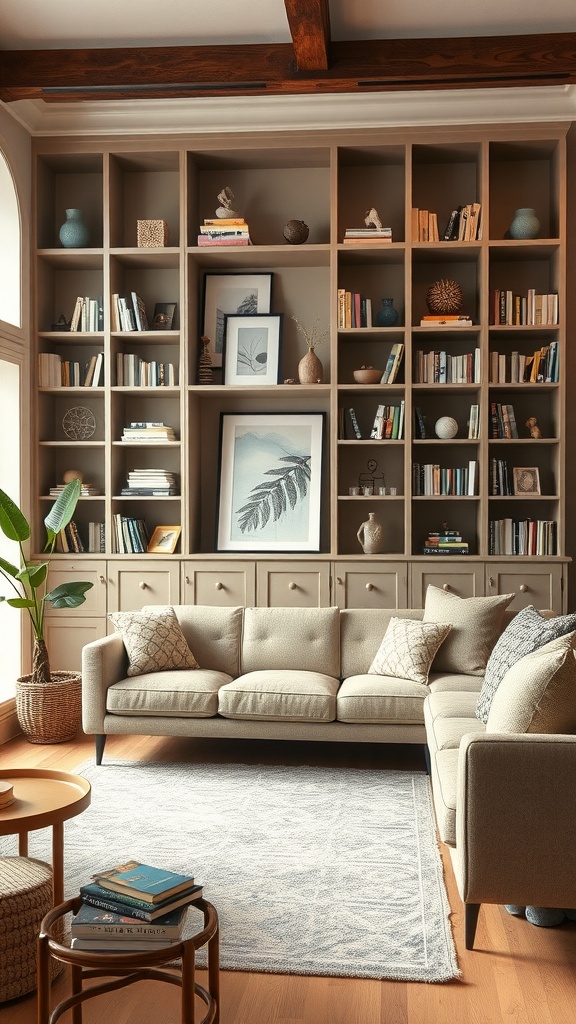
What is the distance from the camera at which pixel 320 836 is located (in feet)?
11.9

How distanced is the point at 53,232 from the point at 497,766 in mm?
4830

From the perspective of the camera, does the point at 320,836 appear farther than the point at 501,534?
No

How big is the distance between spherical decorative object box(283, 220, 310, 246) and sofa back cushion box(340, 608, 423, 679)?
7.71ft

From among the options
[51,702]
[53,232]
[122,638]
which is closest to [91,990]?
[122,638]

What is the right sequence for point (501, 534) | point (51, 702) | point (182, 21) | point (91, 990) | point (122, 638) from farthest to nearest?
1. point (501, 534)
2. point (51, 702)
3. point (122, 638)
4. point (182, 21)
5. point (91, 990)

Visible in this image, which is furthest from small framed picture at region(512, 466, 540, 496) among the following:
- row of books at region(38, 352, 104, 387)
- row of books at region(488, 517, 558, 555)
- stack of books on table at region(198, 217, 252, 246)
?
row of books at region(38, 352, 104, 387)

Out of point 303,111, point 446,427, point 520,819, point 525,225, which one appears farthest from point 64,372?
point 520,819

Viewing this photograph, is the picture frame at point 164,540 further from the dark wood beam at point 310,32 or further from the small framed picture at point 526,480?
the dark wood beam at point 310,32

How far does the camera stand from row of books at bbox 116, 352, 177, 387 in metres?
5.80

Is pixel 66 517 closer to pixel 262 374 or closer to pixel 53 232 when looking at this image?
pixel 262 374

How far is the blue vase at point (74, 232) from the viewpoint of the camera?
19.0ft

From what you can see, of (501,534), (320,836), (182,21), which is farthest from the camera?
(501,534)

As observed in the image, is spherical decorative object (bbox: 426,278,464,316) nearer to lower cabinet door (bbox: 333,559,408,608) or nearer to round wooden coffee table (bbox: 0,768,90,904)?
lower cabinet door (bbox: 333,559,408,608)

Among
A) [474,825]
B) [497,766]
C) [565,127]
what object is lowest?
[474,825]
